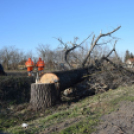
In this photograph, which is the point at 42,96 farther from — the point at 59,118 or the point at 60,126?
the point at 60,126

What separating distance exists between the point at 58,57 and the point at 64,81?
15921mm

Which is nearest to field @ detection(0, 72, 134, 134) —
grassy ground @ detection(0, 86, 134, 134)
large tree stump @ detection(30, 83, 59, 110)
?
grassy ground @ detection(0, 86, 134, 134)

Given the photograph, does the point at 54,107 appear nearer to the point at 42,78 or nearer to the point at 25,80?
the point at 42,78

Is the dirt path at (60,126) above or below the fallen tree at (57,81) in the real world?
below

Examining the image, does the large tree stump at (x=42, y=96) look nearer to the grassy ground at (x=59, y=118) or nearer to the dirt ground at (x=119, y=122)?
the grassy ground at (x=59, y=118)

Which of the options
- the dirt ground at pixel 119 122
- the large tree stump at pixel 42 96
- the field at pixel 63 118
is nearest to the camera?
the dirt ground at pixel 119 122

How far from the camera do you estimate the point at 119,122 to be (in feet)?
12.7

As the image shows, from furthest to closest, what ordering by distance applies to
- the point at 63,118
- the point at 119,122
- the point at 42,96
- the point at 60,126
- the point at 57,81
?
the point at 57,81, the point at 42,96, the point at 63,118, the point at 60,126, the point at 119,122

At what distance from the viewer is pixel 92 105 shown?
537 centimetres

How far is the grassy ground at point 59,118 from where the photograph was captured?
3.87 metres

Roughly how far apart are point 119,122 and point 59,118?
154cm

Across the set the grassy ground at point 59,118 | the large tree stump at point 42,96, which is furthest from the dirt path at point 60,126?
the large tree stump at point 42,96

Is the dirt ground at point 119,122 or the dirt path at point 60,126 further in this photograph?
the dirt path at point 60,126

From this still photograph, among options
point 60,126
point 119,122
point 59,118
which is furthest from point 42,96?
point 119,122
